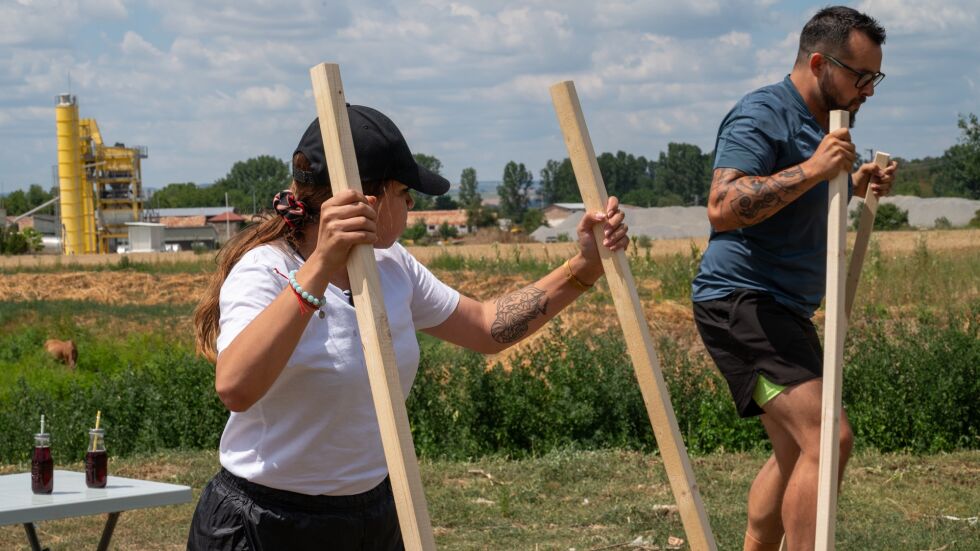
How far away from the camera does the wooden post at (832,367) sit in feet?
9.66

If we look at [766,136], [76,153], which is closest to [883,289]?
[766,136]

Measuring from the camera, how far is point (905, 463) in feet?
25.5

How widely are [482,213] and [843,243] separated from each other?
10176cm

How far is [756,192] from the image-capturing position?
3.72 metres

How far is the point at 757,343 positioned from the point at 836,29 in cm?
112

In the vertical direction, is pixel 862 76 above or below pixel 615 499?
above

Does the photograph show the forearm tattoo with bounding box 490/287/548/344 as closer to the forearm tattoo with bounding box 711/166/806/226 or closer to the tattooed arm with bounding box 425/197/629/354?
the tattooed arm with bounding box 425/197/629/354

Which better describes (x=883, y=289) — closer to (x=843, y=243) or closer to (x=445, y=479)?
(x=445, y=479)

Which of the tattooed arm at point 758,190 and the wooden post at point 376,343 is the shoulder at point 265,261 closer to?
the wooden post at point 376,343

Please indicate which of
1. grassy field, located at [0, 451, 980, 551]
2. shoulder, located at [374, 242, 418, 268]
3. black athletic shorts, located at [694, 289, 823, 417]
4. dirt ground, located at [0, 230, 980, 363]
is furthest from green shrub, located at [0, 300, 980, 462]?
dirt ground, located at [0, 230, 980, 363]

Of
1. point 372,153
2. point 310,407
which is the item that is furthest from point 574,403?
point 372,153

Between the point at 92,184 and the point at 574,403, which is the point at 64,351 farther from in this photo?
the point at 92,184

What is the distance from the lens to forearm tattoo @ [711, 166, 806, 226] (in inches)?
144

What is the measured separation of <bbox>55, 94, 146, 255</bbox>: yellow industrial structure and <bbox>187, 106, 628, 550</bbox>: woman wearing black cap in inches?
2735
